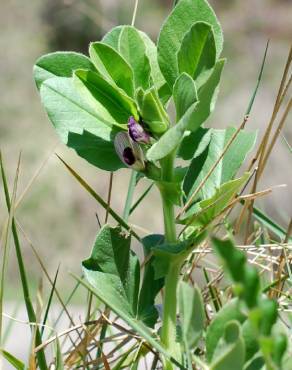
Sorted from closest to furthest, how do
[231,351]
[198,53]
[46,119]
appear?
[231,351] < [198,53] < [46,119]

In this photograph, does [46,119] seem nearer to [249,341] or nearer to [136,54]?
[136,54]

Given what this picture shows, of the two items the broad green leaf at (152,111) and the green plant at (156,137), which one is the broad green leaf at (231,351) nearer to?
the green plant at (156,137)

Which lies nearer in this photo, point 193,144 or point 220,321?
point 220,321

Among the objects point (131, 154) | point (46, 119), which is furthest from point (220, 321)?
point (46, 119)

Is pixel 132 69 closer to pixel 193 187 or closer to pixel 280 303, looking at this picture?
pixel 193 187

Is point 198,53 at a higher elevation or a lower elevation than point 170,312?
higher

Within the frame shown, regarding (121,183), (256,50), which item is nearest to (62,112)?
(121,183)
